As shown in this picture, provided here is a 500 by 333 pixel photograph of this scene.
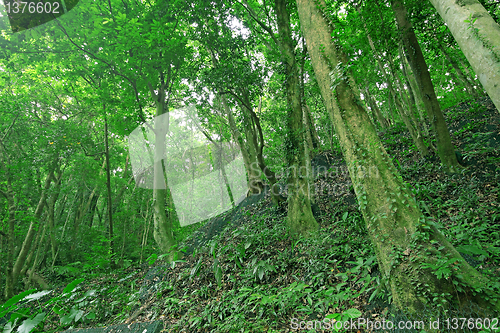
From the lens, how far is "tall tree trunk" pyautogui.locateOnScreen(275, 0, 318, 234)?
201 inches

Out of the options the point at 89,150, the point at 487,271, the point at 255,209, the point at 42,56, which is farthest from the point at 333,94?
the point at 89,150

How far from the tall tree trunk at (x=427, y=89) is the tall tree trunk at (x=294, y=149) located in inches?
111

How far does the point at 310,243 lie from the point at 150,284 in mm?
4203

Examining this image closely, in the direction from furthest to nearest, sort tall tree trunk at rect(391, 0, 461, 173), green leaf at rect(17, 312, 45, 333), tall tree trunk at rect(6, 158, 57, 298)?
tall tree trunk at rect(6, 158, 57, 298) < tall tree trunk at rect(391, 0, 461, 173) < green leaf at rect(17, 312, 45, 333)

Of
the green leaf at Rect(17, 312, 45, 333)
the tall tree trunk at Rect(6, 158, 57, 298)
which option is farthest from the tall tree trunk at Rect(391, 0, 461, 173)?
the tall tree trunk at Rect(6, 158, 57, 298)

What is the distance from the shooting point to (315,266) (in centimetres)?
373

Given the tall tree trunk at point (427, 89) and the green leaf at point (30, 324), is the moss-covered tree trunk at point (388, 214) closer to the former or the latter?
the tall tree trunk at point (427, 89)

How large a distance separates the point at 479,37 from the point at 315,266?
11.0 feet

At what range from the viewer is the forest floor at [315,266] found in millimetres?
3029

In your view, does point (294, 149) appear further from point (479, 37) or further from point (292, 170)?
point (479, 37)

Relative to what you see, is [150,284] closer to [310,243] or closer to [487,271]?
[310,243]

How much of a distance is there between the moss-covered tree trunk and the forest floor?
277mm

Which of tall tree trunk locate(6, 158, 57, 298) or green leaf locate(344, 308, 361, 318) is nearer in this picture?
green leaf locate(344, 308, 361, 318)

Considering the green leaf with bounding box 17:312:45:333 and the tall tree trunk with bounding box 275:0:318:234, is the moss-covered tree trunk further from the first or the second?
the green leaf with bounding box 17:312:45:333
